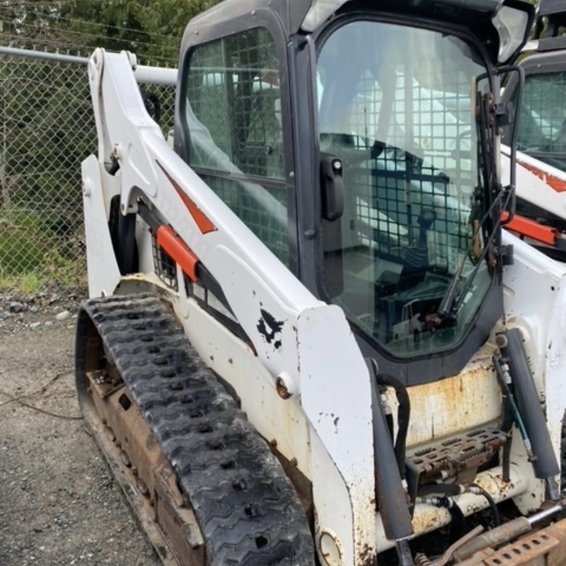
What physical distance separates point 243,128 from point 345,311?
2.62 ft

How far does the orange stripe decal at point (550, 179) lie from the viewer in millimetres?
4445

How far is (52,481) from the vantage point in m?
3.45

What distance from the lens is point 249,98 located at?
2477 millimetres

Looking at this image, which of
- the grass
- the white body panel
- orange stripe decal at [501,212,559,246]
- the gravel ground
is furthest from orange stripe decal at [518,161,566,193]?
the grass

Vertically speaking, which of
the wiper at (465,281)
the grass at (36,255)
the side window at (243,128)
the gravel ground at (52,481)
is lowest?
the gravel ground at (52,481)

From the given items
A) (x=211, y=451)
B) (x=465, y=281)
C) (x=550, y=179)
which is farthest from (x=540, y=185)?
(x=211, y=451)

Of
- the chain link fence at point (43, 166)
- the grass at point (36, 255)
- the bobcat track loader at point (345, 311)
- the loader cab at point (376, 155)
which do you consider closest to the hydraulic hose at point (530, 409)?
the bobcat track loader at point (345, 311)

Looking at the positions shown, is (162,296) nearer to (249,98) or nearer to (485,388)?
(249,98)

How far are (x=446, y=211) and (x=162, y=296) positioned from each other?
144 cm

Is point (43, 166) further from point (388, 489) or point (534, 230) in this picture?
point (388, 489)

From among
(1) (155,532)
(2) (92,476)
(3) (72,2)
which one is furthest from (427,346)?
(3) (72,2)

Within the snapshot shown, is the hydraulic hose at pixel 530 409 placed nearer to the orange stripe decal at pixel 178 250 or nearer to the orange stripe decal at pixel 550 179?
the orange stripe decal at pixel 178 250

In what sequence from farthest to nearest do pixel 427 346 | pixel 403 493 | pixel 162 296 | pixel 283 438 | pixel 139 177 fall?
pixel 162 296 < pixel 139 177 < pixel 427 346 < pixel 283 438 < pixel 403 493

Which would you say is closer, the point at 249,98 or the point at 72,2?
the point at 249,98
